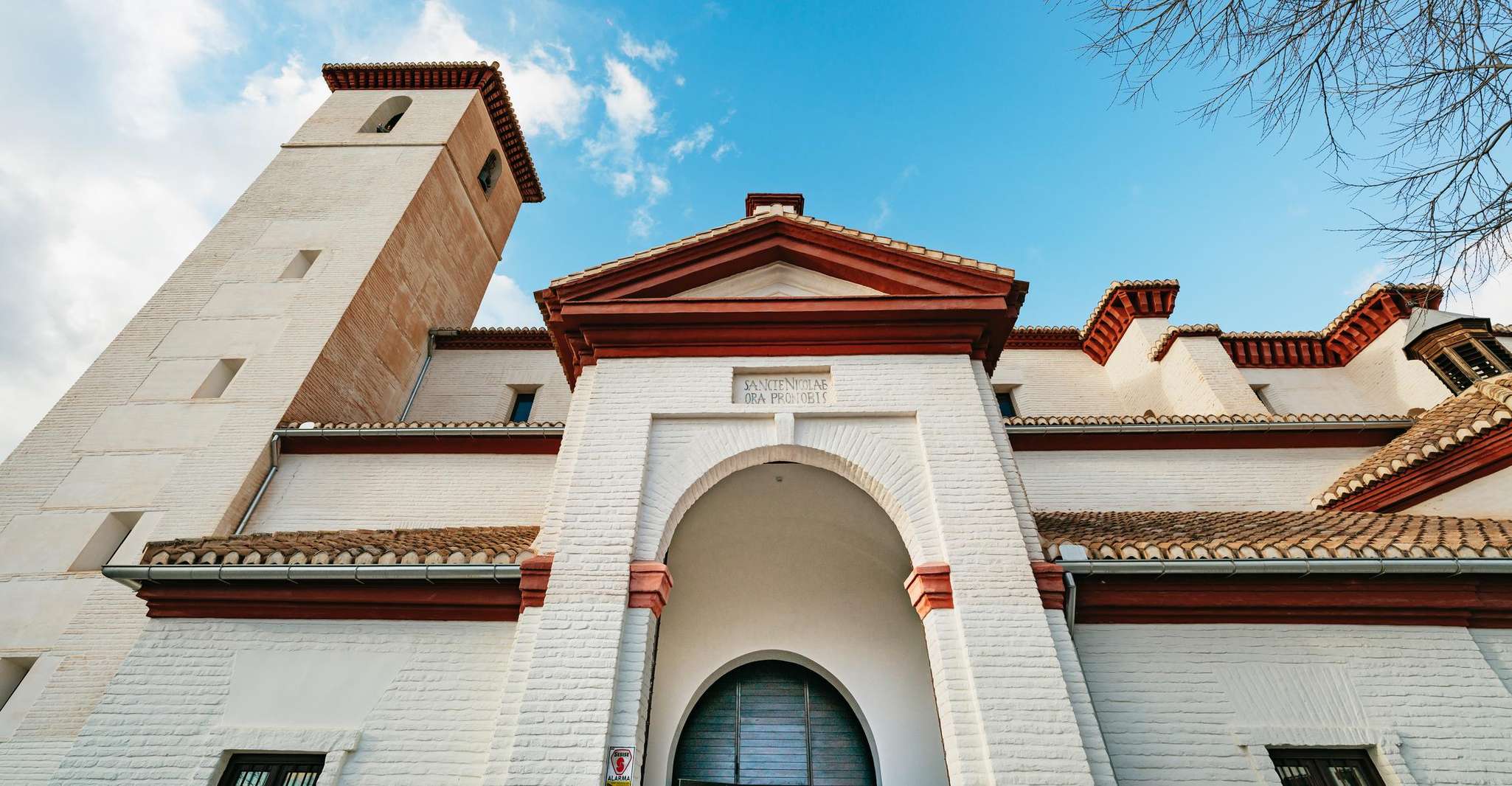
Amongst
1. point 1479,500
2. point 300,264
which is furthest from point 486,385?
point 1479,500

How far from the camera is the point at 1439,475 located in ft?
21.8

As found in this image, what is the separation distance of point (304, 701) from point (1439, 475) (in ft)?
35.9

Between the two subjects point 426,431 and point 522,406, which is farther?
point 522,406

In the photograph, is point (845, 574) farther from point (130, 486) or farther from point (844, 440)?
point (130, 486)

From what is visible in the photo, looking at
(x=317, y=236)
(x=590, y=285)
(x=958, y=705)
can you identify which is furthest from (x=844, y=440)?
(x=317, y=236)

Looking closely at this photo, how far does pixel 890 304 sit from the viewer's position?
6.34 metres

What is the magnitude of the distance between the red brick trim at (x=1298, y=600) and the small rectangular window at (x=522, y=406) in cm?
1055

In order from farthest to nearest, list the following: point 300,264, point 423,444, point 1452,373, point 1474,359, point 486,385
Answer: point 486,385 < point 300,264 < point 1452,373 < point 1474,359 < point 423,444

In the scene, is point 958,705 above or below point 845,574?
below

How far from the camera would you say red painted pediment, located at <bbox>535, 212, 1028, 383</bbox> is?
6355 mm

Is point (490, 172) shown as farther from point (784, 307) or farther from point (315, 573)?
point (315, 573)

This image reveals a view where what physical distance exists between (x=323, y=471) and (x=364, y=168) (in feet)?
26.4

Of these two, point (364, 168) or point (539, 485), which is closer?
point (539, 485)

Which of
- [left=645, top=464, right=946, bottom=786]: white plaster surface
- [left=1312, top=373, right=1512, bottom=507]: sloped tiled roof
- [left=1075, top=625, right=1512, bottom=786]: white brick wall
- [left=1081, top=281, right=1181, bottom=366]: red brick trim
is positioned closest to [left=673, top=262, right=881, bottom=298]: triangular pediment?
[left=645, top=464, right=946, bottom=786]: white plaster surface
